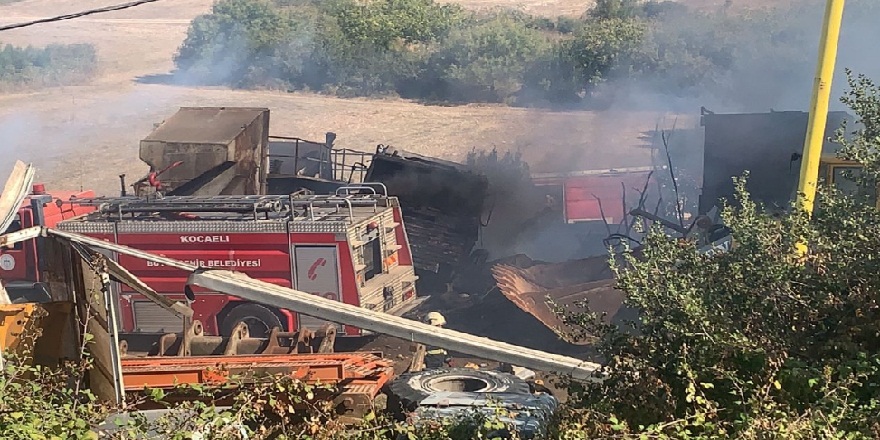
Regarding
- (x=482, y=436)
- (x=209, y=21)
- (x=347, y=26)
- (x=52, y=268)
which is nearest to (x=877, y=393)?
(x=482, y=436)

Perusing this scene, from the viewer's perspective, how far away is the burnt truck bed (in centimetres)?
1691

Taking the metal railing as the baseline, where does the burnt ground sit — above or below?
below

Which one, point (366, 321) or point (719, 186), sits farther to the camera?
point (719, 186)

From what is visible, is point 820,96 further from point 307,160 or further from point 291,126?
point 291,126

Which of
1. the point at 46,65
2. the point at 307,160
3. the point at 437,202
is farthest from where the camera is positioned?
the point at 46,65

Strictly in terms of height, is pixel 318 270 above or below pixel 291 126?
above

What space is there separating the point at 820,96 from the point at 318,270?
20.9ft

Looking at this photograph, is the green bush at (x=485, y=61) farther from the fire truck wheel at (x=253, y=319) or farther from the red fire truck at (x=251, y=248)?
the fire truck wheel at (x=253, y=319)

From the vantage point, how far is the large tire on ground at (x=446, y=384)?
28.1 feet

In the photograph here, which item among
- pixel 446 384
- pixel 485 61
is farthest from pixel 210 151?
pixel 485 61

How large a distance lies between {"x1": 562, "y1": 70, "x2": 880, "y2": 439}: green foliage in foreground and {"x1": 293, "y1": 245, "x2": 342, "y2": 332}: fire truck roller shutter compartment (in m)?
6.01

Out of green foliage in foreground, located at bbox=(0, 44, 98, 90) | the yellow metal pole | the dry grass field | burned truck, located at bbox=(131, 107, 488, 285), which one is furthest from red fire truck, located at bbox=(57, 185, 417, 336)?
green foliage in foreground, located at bbox=(0, 44, 98, 90)

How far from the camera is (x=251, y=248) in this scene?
12656mm

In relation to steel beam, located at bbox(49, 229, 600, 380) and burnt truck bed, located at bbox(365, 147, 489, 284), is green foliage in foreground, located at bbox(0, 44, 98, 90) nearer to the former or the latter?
burnt truck bed, located at bbox(365, 147, 489, 284)
